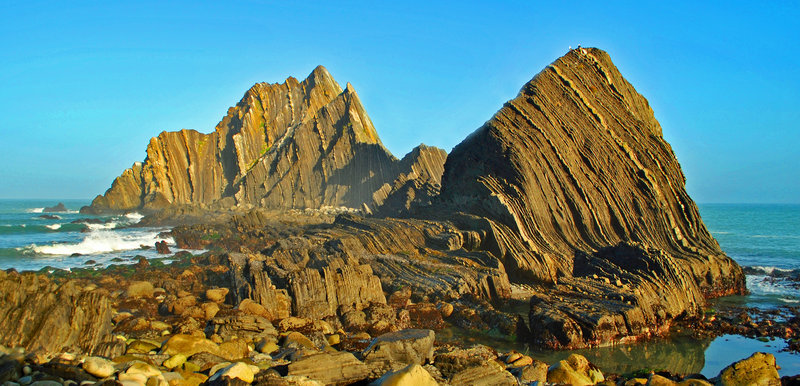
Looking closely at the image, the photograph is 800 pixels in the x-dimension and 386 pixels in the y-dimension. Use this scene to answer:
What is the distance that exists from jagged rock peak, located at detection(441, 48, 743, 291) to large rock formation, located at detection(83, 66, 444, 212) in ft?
139

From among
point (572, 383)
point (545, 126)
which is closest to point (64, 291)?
point (572, 383)

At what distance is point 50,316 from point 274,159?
72.2m

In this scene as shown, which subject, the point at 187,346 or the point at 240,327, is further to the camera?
the point at 240,327

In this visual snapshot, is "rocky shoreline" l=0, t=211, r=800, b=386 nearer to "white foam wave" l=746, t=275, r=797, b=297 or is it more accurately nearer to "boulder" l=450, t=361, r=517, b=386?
"boulder" l=450, t=361, r=517, b=386

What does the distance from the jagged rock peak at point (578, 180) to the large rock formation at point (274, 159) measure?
Result: 139 ft

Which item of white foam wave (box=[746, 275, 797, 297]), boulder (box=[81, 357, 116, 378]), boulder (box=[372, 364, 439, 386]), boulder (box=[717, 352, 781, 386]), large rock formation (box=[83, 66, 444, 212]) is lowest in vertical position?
boulder (box=[81, 357, 116, 378])

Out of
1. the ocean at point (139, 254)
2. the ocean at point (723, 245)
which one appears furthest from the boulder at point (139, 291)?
the ocean at point (139, 254)

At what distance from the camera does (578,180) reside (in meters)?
20.1

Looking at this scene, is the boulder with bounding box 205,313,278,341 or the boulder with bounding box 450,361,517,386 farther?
the boulder with bounding box 205,313,278,341

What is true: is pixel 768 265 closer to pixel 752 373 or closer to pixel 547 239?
pixel 547 239

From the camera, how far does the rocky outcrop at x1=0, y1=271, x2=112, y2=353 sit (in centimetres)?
820

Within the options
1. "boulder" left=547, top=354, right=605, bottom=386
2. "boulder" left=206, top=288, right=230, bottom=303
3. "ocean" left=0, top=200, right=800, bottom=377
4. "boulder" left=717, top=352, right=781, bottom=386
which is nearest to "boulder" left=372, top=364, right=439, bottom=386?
"boulder" left=547, top=354, right=605, bottom=386

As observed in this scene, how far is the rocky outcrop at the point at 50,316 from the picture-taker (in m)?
8.20

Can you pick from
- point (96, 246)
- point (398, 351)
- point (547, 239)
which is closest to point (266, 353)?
point (398, 351)
